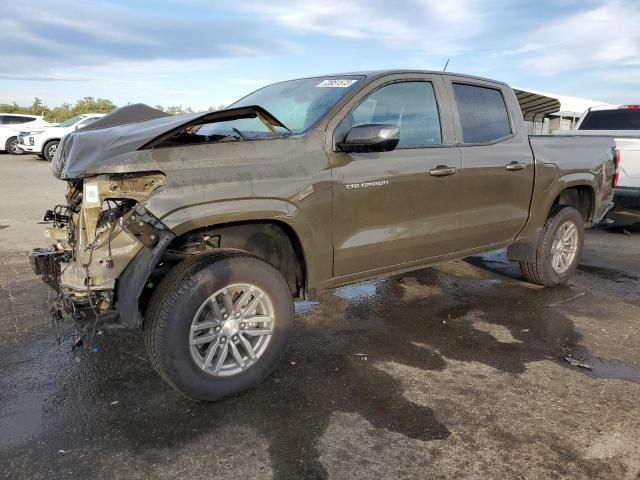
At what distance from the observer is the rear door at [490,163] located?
440 cm

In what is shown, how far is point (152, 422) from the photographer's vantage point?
9.78 ft

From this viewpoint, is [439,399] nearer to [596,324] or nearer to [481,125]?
[596,324]

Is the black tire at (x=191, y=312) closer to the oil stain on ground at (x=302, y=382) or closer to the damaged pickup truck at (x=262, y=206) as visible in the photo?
the damaged pickup truck at (x=262, y=206)

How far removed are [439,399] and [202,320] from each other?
4.88 ft

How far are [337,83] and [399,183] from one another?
2.88 ft

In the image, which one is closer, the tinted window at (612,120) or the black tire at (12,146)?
the tinted window at (612,120)

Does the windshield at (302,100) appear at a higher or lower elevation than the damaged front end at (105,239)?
higher

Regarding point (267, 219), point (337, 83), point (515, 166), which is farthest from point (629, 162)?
point (267, 219)

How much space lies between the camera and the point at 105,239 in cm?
287

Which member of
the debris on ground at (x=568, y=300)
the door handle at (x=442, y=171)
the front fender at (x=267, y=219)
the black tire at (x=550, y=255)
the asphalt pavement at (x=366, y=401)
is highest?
the door handle at (x=442, y=171)

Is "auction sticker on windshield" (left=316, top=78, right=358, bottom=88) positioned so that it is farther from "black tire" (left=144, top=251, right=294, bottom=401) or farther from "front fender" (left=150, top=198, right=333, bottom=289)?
"black tire" (left=144, top=251, right=294, bottom=401)

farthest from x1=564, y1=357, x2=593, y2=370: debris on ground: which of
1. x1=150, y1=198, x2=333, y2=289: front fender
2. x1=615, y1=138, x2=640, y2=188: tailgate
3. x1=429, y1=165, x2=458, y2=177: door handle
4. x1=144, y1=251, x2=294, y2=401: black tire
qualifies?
x1=615, y1=138, x2=640, y2=188: tailgate

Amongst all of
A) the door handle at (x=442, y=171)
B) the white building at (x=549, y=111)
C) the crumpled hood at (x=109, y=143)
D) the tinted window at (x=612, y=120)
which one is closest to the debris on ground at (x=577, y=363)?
the door handle at (x=442, y=171)

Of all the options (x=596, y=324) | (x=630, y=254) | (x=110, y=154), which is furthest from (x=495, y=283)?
(x=110, y=154)
